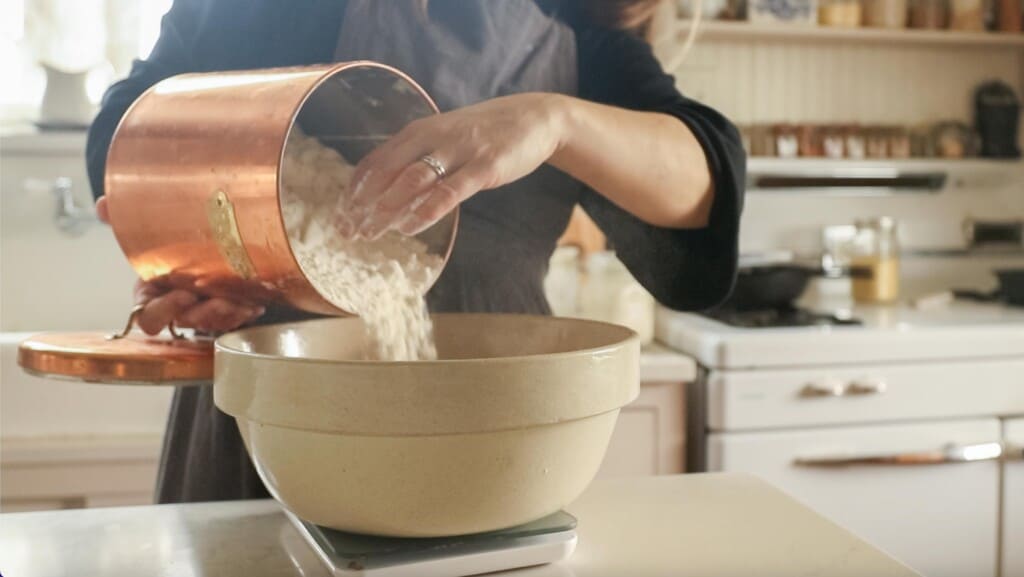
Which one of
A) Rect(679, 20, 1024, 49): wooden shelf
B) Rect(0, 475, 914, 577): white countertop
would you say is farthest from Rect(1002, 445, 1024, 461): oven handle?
Rect(0, 475, 914, 577): white countertop

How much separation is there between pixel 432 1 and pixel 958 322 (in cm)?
115

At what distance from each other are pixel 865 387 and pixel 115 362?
117 centimetres

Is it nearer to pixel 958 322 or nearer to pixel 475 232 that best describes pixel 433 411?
pixel 475 232

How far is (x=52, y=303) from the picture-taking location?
1.63 m

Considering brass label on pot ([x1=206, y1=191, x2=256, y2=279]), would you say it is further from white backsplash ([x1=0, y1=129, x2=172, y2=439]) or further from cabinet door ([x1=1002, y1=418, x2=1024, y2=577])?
cabinet door ([x1=1002, y1=418, x2=1024, y2=577])

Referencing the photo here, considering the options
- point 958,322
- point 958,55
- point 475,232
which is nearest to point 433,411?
point 475,232

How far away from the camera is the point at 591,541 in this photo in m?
0.51

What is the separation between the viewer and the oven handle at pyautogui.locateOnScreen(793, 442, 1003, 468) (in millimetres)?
1450

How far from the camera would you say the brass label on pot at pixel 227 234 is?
21.7 inches

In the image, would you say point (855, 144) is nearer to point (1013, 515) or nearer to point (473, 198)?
point (1013, 515)

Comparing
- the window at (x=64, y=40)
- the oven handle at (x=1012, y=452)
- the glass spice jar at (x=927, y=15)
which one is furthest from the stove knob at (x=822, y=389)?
the window at (x=64, y=40)

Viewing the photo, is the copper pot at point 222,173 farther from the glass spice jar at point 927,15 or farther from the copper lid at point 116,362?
the glass spice jar at point 927,15

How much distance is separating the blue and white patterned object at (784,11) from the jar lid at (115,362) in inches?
61.6

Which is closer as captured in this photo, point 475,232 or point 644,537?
point 644,537
